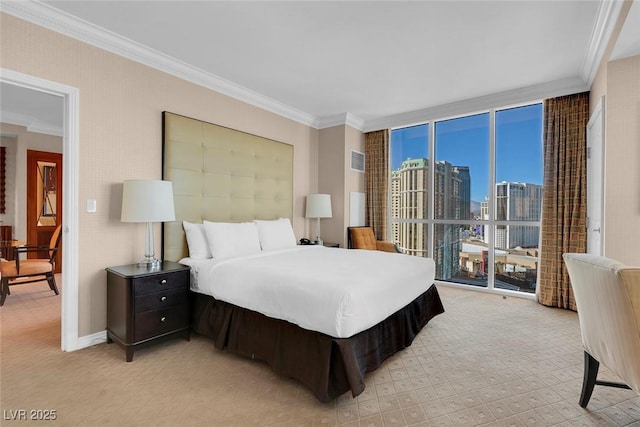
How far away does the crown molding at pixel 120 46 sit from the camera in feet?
7.90

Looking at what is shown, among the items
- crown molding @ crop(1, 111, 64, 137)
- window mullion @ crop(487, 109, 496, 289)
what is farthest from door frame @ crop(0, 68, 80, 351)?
window mullion @ crop(487, 109, 496, 289)

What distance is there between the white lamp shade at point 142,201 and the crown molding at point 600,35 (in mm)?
3917

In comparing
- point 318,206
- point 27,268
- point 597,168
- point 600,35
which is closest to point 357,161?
point 318,206

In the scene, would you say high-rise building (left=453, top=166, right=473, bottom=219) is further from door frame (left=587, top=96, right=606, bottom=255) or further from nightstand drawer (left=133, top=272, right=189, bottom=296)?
nightstand drawer (left=133, top=272, right=189, bottom=296)

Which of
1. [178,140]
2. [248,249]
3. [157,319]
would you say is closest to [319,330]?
[157,319]

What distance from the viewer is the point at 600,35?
2740mm

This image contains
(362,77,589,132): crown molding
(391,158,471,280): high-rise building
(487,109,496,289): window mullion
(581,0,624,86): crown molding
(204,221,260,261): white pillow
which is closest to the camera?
(581,0,624,86): crown molding

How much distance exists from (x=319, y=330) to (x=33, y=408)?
180 centimetres

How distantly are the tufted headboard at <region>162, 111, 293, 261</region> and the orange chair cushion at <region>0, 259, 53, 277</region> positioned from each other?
229 centimetres

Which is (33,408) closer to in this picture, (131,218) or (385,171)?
(131,218)

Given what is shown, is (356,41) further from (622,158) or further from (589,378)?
(589,378)

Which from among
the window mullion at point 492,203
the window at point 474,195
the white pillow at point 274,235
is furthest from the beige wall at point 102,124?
the window mullion at point 492,203

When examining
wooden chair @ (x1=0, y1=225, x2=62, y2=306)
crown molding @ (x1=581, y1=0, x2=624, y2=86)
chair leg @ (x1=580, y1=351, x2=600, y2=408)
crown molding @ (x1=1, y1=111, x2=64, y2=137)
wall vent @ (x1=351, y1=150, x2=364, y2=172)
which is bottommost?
chair leg @ (x1=580, y1=351, x2=600, y2=408)

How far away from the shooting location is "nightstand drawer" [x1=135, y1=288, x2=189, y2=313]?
253 centimetres
